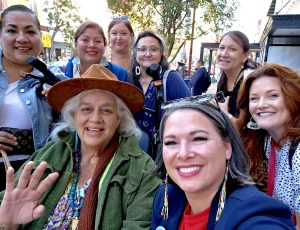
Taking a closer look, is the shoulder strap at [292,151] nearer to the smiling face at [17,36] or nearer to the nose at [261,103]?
the nose at [261,103]

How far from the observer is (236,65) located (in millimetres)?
3338

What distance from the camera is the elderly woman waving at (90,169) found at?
167 cm

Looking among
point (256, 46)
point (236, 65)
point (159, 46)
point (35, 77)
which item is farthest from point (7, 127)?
point (256, 46)

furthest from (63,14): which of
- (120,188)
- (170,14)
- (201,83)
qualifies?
(120,188)

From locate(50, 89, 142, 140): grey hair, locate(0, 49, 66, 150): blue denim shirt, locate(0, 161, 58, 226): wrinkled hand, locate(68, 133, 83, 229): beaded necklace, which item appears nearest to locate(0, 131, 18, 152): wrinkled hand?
locate(0, 49, 66, 150): blue denim shirt

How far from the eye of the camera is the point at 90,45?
2988 mm

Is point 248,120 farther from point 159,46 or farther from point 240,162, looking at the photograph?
point 159,46

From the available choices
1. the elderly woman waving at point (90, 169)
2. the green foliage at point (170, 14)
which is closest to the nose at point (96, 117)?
the elderly woman waving at point (90, 169)

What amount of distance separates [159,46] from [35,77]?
1.36 meters

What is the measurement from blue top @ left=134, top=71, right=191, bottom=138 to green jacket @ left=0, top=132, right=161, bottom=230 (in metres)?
0.73

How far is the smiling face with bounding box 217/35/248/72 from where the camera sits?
10.9 ft

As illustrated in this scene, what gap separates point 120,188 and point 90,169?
0.33 m

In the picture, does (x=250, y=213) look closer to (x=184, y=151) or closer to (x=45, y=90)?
(x=184, y=151)

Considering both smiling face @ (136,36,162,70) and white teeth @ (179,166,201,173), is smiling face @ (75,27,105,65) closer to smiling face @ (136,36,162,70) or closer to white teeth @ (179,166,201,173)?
smiling face @ (136,36,162,70)
